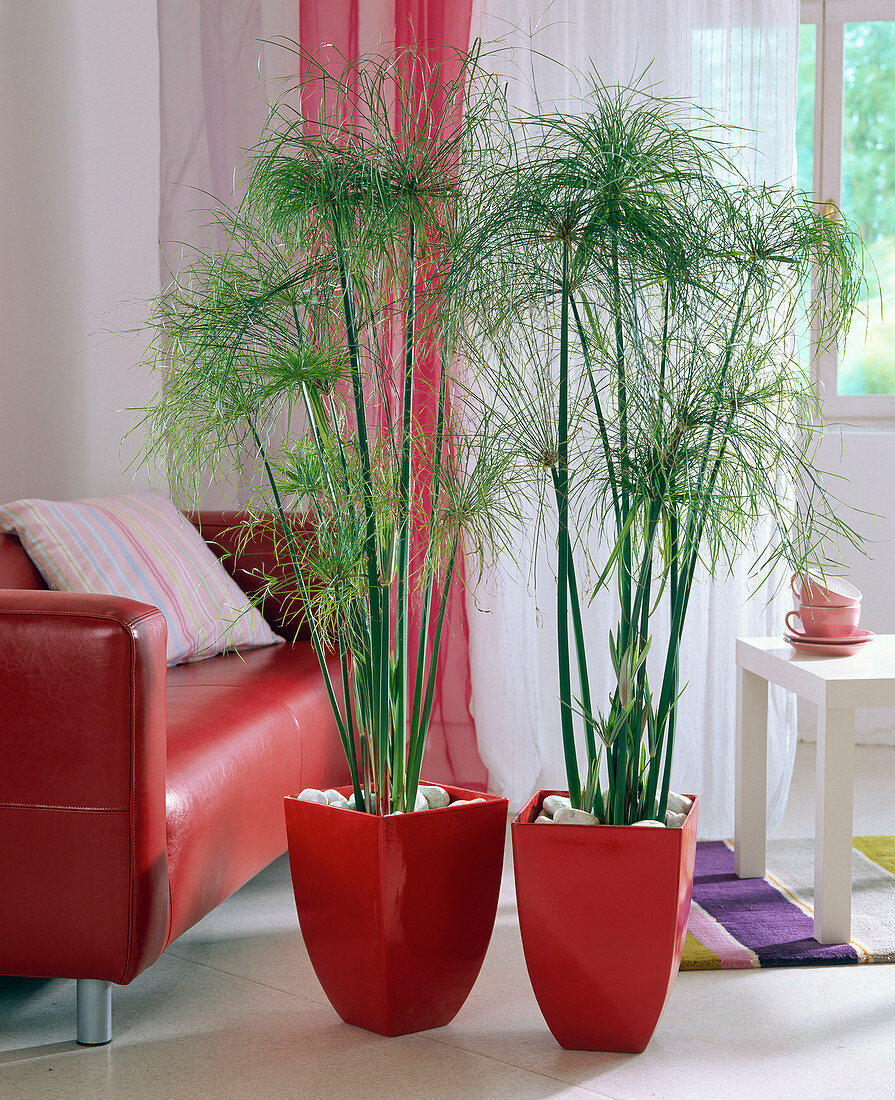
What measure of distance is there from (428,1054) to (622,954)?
12.5 inches

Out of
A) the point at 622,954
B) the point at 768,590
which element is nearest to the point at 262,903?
the point at 622,954

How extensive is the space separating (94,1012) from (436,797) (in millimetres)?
575

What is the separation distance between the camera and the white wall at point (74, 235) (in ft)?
9.76

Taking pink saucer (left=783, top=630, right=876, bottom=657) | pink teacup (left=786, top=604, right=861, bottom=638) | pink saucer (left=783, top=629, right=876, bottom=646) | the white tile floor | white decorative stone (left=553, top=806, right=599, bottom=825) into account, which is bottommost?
the white tile floor

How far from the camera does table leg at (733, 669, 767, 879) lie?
242 centimetres

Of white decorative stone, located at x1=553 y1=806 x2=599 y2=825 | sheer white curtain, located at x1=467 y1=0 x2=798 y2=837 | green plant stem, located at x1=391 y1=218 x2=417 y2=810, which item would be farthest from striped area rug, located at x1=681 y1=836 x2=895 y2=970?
green plant stem, located at x1=391 y1=218 x2=417 y2=810

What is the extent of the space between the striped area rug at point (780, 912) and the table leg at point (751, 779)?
1.6 inches

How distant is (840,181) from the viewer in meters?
3.48

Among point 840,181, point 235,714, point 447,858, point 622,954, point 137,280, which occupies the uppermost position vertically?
point 840,181

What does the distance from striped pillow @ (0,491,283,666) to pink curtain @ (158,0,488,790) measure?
1.81 feet

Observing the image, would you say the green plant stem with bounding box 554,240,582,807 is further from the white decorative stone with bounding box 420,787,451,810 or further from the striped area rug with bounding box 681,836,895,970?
the striped area rug with bounding box 681,836,895,970

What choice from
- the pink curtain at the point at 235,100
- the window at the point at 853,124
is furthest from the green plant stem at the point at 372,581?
the window at the point at 853,124

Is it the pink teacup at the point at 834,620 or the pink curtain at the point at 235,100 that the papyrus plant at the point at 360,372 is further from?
the pink curtain at the point at 235,100

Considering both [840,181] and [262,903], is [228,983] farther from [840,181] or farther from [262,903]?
[840,181]
